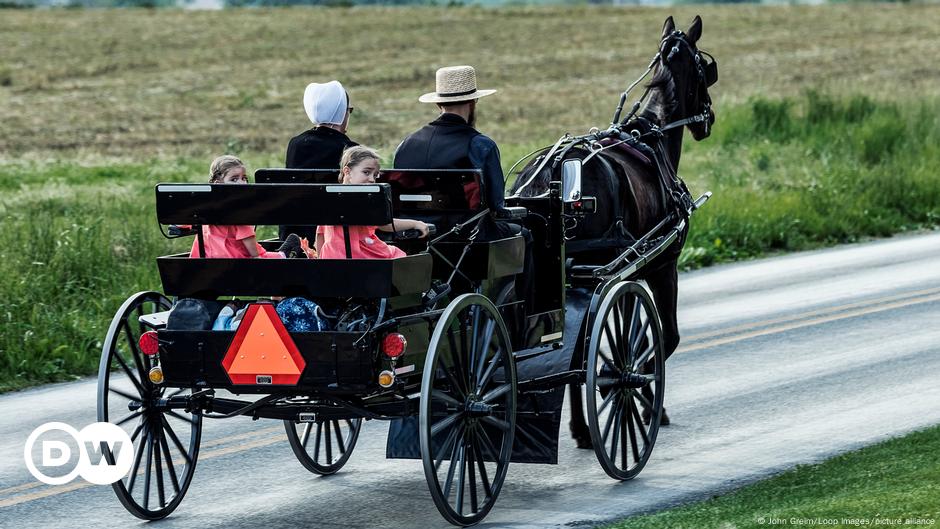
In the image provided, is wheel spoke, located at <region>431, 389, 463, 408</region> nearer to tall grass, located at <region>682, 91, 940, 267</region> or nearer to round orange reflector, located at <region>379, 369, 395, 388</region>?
round orange reflector, located at <region>379, 369, 395, 388</region>

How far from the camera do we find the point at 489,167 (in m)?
7.65

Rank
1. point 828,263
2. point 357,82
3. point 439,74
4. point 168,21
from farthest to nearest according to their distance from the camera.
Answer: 1. point 168,21
2. point 357,82
3. point 828,263
4. point 439,74

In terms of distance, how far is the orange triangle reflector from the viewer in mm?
6688

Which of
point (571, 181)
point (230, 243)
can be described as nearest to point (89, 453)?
point (230, 243)

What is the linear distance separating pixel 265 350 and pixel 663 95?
15.4ft

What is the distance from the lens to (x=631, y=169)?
31.0ft

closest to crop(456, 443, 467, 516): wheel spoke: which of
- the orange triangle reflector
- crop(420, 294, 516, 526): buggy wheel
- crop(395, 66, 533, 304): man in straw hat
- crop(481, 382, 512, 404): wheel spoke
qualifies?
crop(420, 294, 516, 526): buggy wheel

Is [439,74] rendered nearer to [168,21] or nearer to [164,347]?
[164,347]

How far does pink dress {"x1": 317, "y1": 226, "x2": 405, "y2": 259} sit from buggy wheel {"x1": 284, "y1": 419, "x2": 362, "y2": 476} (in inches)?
56.5

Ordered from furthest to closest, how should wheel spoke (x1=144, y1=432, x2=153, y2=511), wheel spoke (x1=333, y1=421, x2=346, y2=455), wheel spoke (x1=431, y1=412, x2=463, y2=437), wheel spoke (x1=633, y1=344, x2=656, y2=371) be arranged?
wheel spoke (x1=333, y1=421, x2=346, y2=455) → wheel spoke (x1=633, y1=344, x2=656, y2=371) → wheel spoke (x1=144, y1=432, x2=153, y2=511) → wheel spoke (x1=431, y1=412, x2=463, y2=437)

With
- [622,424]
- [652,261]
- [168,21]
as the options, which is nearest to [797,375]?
[652,261]

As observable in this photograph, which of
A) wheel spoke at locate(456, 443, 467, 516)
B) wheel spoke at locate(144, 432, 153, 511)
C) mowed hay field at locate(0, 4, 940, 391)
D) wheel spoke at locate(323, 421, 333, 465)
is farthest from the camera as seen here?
mowed hay field at locate(0, 4, 940, 391)

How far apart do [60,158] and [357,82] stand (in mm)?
16731

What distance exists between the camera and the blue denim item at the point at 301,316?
680cm
